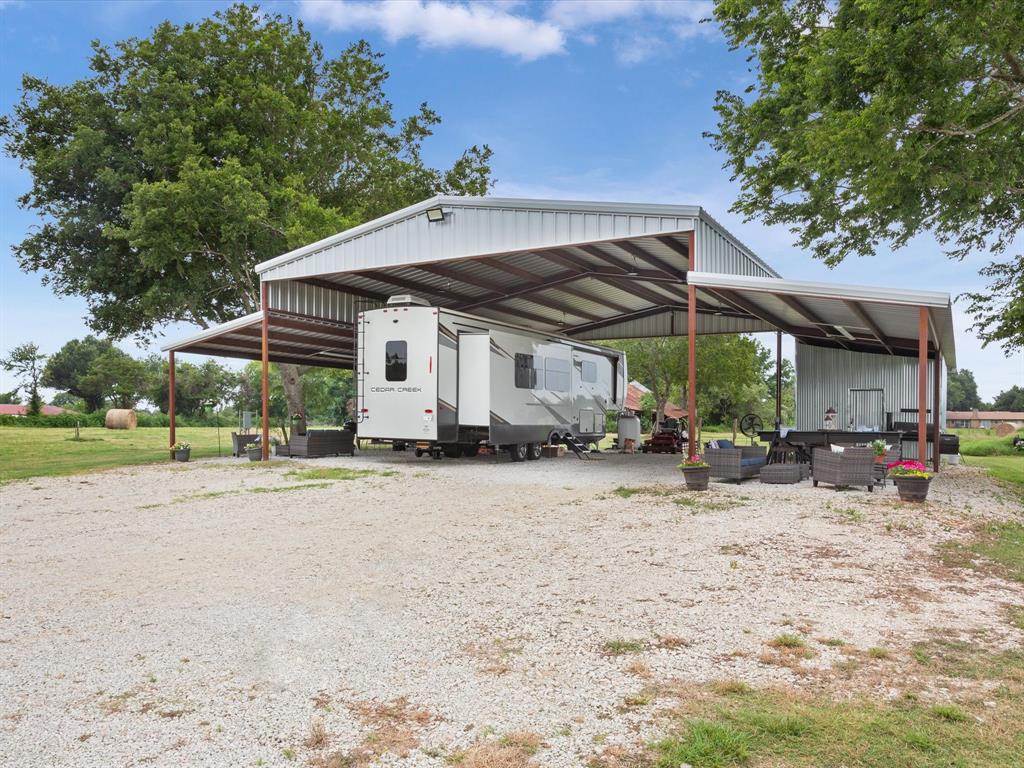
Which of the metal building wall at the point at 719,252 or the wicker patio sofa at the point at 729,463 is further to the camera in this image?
the metal building wall at the point at 719,252

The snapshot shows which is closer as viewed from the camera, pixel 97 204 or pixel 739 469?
pixel 739 469

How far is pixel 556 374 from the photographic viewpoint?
17.6m

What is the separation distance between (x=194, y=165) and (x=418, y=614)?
2028 centimetres

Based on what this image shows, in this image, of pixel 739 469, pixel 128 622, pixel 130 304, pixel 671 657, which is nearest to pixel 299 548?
pixel 128 622

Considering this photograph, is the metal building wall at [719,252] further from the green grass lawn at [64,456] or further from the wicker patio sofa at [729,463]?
the green grass lawn at [64,456]

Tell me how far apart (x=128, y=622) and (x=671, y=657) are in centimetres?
340

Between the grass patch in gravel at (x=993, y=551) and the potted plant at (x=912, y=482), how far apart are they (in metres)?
1.41

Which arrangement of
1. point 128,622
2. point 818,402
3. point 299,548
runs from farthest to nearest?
point 818,402, point 299,548, point 128,622

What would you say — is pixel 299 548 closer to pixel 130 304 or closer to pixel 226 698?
pixel 226 698

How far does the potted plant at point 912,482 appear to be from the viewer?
9672mm

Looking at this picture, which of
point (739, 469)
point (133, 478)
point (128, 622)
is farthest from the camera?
point (133, 478)

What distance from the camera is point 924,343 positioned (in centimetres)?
1045

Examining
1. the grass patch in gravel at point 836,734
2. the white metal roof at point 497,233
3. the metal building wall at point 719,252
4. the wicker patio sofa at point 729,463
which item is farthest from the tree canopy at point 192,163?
the grass patch in gravel at point 836,734

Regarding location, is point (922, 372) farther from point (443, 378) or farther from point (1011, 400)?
point (1011, 400)
